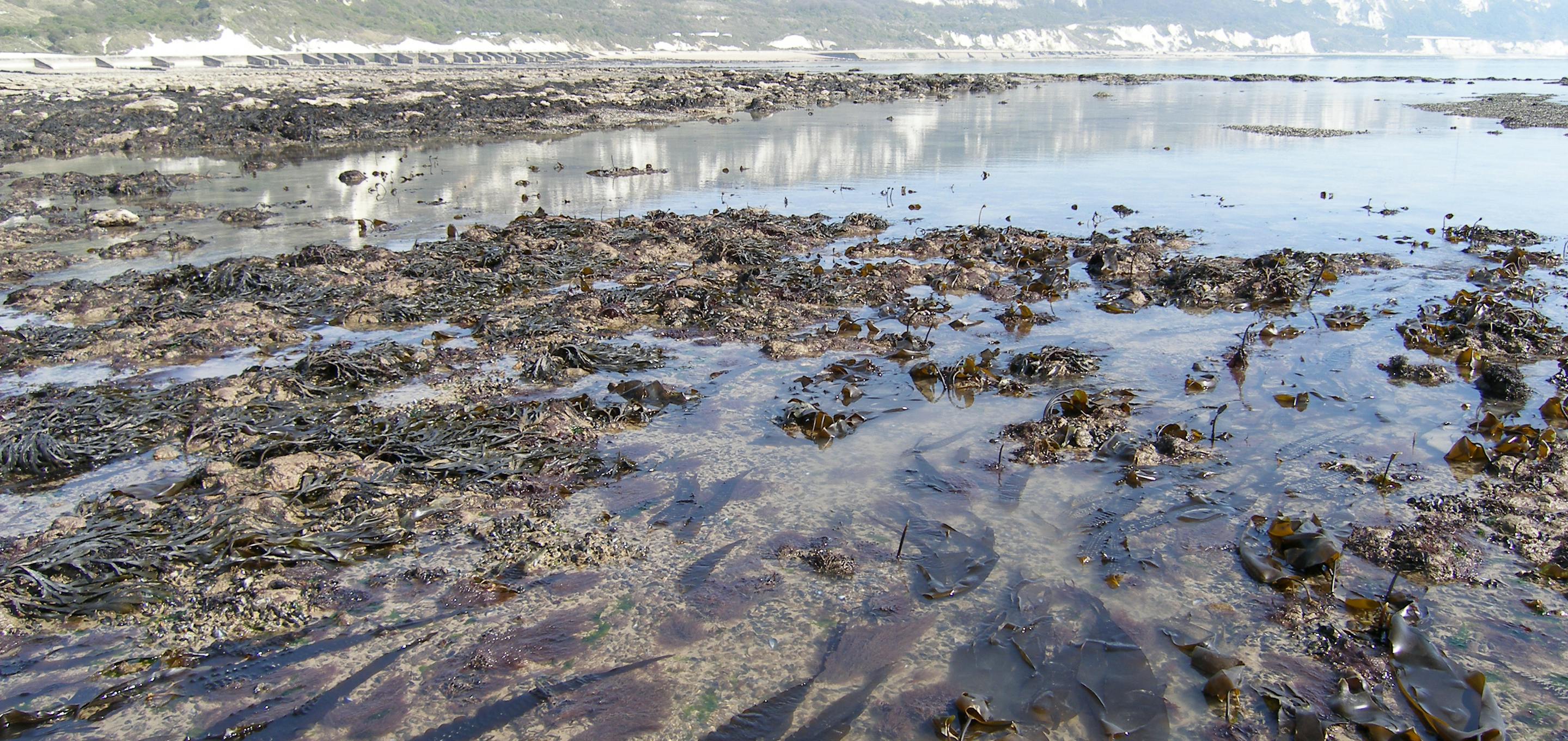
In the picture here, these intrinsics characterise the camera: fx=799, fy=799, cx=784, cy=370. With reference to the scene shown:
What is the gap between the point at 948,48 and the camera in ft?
350

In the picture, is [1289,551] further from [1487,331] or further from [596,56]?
[596,56]

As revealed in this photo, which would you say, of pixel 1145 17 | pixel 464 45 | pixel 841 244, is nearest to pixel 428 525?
pixel 841 244

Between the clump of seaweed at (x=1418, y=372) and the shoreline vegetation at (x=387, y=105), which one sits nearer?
the clump of seaweed at (x=1418, y=372)

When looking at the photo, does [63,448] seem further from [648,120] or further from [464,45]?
[464,45]

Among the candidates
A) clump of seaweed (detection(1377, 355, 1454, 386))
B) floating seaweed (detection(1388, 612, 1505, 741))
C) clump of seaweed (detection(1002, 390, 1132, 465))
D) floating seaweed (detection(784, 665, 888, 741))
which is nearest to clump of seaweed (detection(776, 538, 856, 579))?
floating seaweed (detection(784, 665, 888, 741))

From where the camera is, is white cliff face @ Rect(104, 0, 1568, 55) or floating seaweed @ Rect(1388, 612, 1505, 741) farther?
white cliff face @ Rect(104, 0, 1568, 55)

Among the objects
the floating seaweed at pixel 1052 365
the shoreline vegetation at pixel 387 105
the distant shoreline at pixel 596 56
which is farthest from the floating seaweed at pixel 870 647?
the distant shoreline at pixel 596 56

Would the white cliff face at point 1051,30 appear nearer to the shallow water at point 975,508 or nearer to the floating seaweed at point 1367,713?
the shallow water at point 975,508

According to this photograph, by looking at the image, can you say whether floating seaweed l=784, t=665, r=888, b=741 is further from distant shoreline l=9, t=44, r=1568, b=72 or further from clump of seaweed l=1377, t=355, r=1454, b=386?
distant shoreline l=9, t=44, r=1568, b=72

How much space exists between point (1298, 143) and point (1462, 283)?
11.0 m

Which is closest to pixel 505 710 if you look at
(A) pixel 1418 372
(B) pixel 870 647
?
(B) pixel 870 647

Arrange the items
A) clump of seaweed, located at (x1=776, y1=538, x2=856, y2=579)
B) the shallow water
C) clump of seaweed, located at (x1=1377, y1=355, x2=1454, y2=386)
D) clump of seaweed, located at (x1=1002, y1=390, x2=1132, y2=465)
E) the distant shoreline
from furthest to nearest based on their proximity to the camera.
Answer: the distant shoreline < clump of seaweed, located at (x1=1377, y1=355, x2=1454, y2=386) < clump of seaweed, located at (x1=1002, y1=390, x2=1132, y2=465) < clump of seaweed, located at (x1=776, y1=538, x2=856, y2=579) < the shallow water

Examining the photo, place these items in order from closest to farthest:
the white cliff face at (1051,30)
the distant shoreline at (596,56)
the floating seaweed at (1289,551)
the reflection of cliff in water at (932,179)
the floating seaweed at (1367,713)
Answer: the floating seaweed at (1367,713) < the floating seaweed at (1289,551) < the reflection of cliff in water at (932,179) < the distant shoreline at (596,56) < the white cliff face at (1051,30)

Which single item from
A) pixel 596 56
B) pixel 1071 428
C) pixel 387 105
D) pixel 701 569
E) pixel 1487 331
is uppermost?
pixel 596 56
